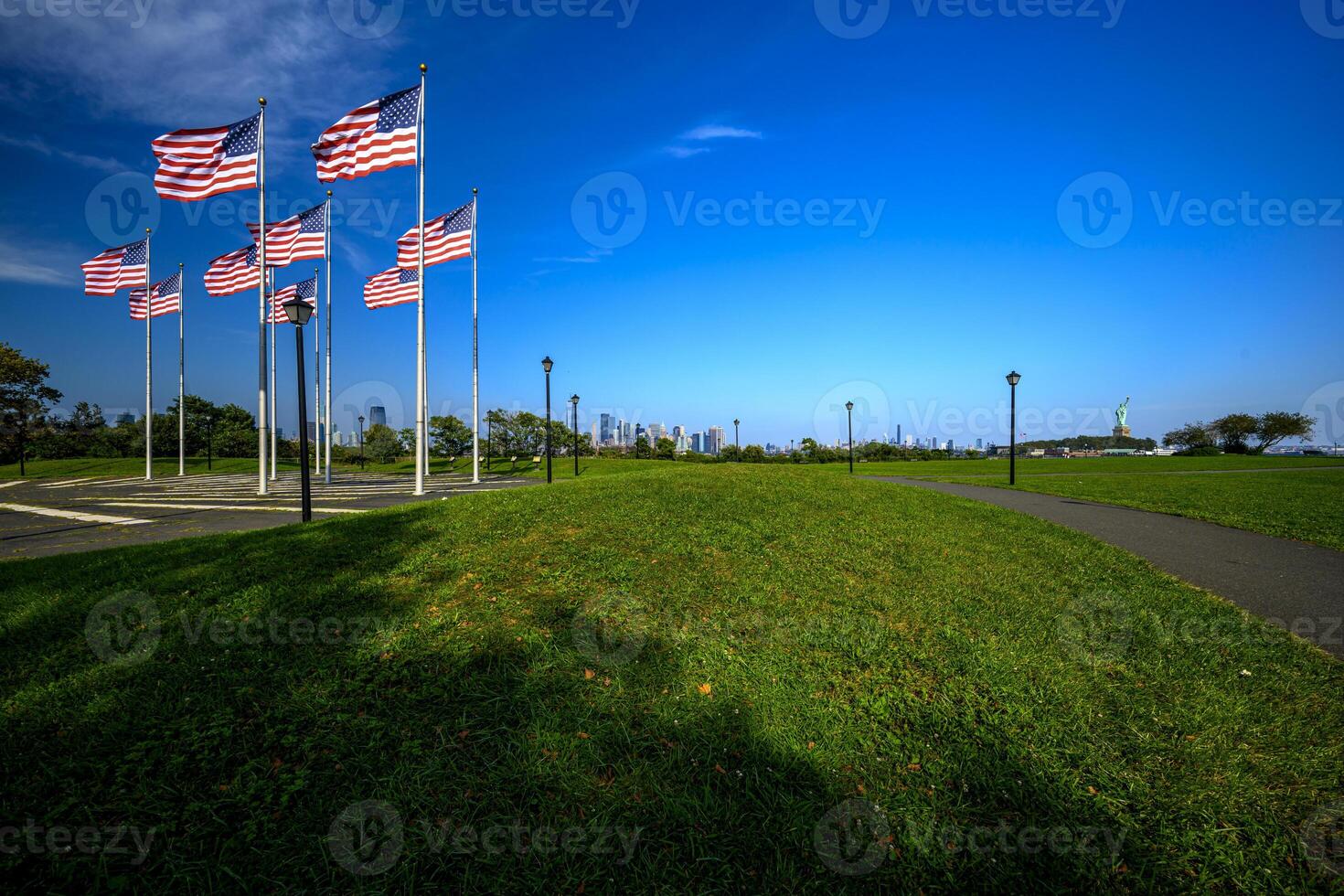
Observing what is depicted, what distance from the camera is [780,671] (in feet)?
12.5

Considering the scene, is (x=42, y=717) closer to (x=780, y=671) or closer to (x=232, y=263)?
(x=780, y=671)

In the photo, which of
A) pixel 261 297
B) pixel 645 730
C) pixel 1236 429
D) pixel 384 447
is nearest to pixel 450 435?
pixel 384 447

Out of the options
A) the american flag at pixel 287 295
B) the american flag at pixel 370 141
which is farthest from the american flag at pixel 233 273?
the american flag at pixel 370 141

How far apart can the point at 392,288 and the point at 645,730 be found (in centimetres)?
1839

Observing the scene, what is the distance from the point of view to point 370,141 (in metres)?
13.0

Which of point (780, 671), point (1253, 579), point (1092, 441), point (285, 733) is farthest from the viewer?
point (1092, 441)

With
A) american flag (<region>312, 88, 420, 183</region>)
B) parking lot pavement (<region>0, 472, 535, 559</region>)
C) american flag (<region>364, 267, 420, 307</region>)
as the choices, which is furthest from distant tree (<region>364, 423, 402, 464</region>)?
american flag (<region>312, 88, 420, 183</region>)

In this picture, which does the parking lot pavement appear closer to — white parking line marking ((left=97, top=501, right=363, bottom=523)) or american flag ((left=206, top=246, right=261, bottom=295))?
white parking line marking ((left=97, top=501, right=363, bottom=523))

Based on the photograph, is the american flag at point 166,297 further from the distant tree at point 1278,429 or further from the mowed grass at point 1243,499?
the distant tree at point 1278,429

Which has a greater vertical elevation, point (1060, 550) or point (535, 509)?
point (535, 509)

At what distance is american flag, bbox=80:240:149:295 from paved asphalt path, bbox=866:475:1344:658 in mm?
32712

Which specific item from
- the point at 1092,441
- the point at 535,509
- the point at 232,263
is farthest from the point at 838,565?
the point at 1092,441

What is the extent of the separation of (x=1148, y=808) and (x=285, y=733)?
5004mm

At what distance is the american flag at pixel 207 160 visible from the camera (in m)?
12.8
